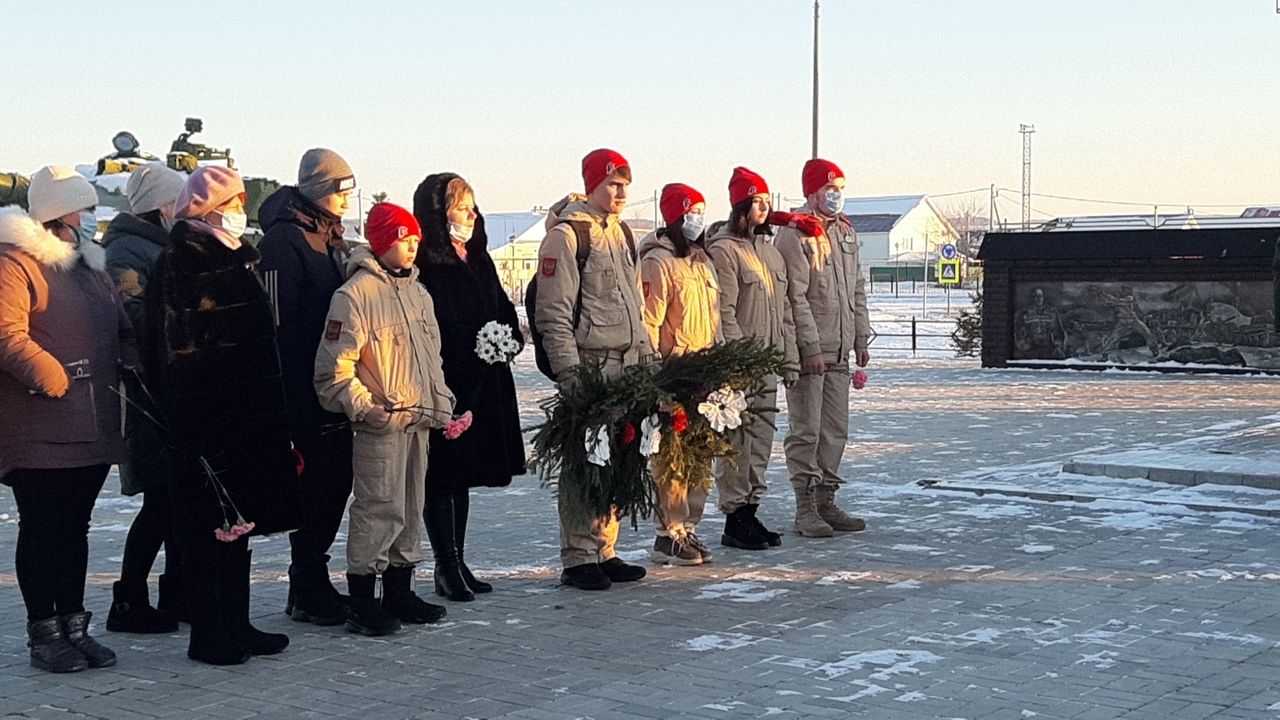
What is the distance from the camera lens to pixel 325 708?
6098 mm

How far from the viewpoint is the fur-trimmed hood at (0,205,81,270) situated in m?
6.70

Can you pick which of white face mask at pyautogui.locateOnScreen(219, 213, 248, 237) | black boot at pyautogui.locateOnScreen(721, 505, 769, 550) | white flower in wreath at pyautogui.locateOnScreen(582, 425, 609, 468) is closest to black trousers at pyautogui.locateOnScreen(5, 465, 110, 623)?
white face mask at pyautogui.locateOnScreen(219, 213, 248, 237)

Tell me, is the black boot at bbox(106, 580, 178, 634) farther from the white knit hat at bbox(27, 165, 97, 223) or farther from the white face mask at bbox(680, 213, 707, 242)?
the white face mask at bbox(680, 213, 707, 242)

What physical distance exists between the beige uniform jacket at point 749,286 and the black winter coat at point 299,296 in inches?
104

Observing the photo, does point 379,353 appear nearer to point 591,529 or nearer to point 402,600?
point 402,600

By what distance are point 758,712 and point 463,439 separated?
2579 mm

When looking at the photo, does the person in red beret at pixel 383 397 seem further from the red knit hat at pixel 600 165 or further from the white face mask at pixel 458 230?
the red knit hat at pixel 600 165

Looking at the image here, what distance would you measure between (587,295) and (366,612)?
205 cm

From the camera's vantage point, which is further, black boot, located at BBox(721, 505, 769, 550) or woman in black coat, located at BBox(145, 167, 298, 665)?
black boot, located at BBox(721, 505, 769, 550)

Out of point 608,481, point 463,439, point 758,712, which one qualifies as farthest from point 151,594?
point 758,712

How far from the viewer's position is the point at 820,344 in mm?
10141

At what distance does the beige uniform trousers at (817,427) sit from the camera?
1009 cm

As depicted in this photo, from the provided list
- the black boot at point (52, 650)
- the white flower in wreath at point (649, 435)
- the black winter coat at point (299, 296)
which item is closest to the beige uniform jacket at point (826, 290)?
the white flower in wreath at point (649, 435)

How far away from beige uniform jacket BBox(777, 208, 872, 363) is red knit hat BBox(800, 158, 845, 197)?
17cm
